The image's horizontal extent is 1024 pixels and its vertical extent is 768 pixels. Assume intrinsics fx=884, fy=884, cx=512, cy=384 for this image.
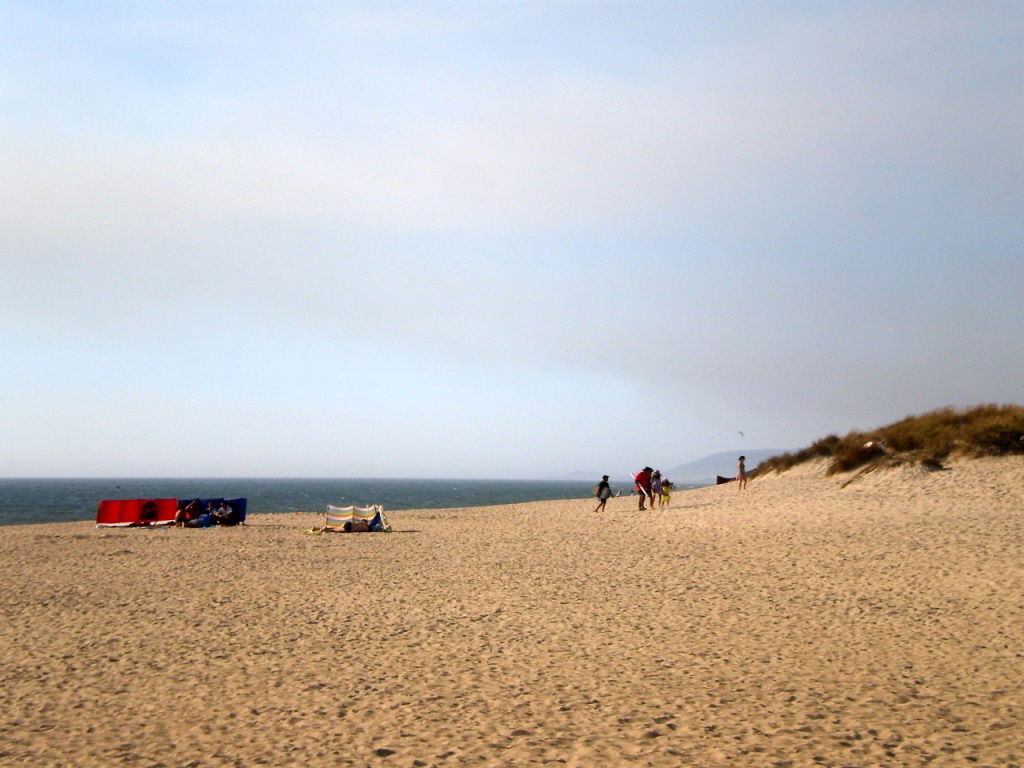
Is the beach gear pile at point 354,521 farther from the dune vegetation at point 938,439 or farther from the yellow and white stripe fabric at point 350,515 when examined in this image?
the dune vegetation at point 938,439

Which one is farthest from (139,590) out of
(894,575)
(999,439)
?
(999,439)

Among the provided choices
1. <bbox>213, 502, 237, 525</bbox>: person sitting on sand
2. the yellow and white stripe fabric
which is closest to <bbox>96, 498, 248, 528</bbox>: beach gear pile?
<bbox>213, 502, 237, 525</bbox>: person sitting on sand

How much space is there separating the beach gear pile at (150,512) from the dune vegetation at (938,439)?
20.4 metres

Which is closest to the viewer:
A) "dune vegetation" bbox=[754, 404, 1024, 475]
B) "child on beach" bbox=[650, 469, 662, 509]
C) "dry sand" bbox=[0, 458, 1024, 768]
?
"dry sand" bbox=[0, 458, 1024, 768]

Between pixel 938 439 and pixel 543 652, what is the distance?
18.8 metres

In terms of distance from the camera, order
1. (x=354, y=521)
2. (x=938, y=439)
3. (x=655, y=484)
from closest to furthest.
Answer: (x=938, y=439), (x=354, y=521), (x=655, y=484)

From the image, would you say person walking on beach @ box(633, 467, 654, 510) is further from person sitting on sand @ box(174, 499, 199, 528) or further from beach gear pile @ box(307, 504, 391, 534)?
person sitting on sand @ box(174, 499, 199, 528)

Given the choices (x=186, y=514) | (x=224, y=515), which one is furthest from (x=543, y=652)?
(x=186, y=514)

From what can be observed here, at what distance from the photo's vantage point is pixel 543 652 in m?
10.1

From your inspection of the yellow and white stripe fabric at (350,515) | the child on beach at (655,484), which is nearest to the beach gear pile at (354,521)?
the yellow and white stripe fabric at (350,515)

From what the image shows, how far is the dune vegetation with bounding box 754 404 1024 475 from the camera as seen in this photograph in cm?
2316

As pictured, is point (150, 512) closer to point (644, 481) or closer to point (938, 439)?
point (644, 481)

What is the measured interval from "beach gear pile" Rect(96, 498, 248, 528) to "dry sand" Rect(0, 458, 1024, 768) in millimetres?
10824

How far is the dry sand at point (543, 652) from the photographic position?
7.03 metres
